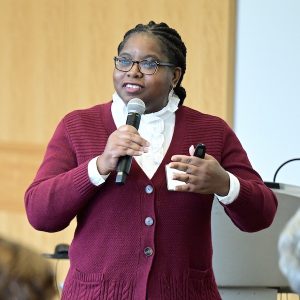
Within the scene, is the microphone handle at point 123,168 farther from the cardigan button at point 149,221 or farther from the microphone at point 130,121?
the cardigan button at point 149,221

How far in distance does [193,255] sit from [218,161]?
0.80 ft

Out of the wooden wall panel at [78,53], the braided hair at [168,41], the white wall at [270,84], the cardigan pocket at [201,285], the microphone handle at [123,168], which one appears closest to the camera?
the microphone handle at [123,168]

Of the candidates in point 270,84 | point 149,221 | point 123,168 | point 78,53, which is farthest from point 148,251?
point 78,53

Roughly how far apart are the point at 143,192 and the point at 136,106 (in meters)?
0.20

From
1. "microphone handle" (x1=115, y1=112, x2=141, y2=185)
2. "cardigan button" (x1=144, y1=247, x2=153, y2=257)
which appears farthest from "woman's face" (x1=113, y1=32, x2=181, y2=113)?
"cardigan button" (x1=144, y1=247, x2=153, y2=257)

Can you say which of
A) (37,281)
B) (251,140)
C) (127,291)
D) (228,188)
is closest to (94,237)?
(127,291)

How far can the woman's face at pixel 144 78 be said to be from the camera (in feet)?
6.44

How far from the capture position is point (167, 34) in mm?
2047

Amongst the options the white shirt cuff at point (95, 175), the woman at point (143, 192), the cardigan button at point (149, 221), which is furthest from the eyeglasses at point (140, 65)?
the cardigan button at point (149, 221)

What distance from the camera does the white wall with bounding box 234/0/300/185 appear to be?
4.40 meters

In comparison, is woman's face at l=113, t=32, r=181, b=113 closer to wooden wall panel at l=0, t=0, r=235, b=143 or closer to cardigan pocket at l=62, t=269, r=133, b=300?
cardigan pocket at l=62, t=269, r=133, b=300

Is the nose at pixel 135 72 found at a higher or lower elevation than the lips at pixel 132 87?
higher

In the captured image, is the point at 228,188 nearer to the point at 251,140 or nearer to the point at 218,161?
the point at 218,161

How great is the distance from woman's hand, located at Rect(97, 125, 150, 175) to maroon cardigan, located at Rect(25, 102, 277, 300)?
70 millimetres
